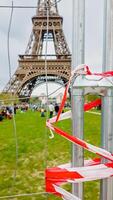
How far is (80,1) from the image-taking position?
5.94ft

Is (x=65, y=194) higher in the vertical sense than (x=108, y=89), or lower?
lower

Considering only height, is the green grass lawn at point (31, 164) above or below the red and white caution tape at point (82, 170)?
below

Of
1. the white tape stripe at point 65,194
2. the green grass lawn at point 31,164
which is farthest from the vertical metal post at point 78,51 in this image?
the green grass lawn at point 31,164

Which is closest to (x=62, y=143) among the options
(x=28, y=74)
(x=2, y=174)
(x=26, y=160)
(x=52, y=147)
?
(x=52, y=147)

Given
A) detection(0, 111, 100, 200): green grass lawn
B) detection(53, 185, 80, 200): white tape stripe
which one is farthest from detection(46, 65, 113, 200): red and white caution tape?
detection(0, 111, 100, 200): green grass lawn

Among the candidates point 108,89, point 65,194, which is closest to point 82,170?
point 65,194

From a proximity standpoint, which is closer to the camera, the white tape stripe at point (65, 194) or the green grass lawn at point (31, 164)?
the white tape stripe at point (65, 194)

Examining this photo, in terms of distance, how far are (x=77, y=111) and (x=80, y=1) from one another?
52 cm

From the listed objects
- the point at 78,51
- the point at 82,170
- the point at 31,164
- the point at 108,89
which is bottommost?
the point at 31,164

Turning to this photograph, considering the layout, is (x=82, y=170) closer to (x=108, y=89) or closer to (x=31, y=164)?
(x=108, y=89)

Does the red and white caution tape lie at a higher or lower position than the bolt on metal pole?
lower

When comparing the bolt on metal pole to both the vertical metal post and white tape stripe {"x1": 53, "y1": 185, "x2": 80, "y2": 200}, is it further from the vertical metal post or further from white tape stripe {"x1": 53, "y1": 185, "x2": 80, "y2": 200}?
white tape stripe {"x1": 53, "y1": 185, "x2": 80, "y2": 200}

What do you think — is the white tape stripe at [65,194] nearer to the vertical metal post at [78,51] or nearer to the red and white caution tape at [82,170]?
the red and white caution tape at [82,170]

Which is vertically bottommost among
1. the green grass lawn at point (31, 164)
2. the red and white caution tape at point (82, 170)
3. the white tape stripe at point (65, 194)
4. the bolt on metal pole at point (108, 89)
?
the green grass lawn at point (31, 164)
